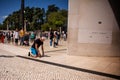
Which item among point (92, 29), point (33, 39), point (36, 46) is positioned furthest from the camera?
point (33, 39)

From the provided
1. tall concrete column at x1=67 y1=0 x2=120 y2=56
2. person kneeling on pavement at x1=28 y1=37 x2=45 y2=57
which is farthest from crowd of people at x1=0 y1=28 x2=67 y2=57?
tall concrete column at x1=67 y1=0 x2=120 y2=56

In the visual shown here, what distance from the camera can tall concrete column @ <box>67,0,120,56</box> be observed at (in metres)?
12.4

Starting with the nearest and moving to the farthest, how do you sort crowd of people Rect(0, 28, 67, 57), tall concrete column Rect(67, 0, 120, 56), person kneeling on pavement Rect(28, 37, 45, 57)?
person kneeling on pavement Rect(28, 37, 45, 57) → crowd of people Rect(0, 28, 67, 57) → tall concrete column Rect(67, 0, 120, 56)

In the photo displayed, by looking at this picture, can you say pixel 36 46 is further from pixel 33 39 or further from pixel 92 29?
pixel 33 39

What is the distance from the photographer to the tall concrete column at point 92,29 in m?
12.4

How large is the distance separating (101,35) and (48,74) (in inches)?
228

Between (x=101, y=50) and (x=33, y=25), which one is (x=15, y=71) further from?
(x=33, y=25)

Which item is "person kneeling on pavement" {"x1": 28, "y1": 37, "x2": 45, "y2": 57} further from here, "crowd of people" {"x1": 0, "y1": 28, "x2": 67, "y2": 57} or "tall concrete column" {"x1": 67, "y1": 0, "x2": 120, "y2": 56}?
"tall concrete column" {"x1": 67, "y1": 0, "x2": 120, "y2": 56}

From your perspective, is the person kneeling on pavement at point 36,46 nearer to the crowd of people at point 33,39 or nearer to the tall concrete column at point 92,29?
the crowd of people at point 33,39

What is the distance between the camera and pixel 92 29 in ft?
41.8

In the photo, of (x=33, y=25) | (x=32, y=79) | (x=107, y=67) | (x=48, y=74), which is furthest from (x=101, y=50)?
(x=33, y=25)

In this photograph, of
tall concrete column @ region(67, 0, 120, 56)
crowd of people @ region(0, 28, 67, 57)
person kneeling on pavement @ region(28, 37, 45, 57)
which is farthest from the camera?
tall concrete column @ region(67, 0, 120, 56)

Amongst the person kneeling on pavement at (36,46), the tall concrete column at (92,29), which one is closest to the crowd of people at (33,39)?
the person kneeling on pavement at (36,46)

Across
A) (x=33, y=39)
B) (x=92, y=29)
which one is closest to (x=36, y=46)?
(x=92, y=29)
